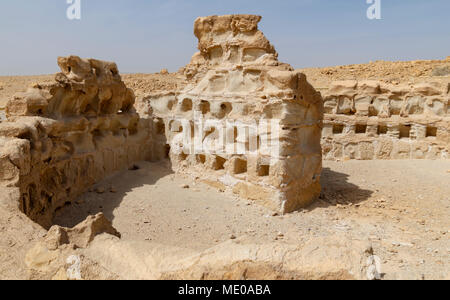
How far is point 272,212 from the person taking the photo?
23.9ft

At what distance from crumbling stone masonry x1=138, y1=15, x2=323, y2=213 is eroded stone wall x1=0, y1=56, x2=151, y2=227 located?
4.28 feet

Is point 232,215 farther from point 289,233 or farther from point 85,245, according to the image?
point 85,245

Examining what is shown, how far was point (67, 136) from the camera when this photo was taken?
7488 mm

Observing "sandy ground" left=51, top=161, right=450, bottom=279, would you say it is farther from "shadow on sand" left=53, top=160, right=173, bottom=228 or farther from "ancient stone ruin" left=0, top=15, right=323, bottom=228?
"ancient stone ruin" left=0, top=15, right=323, bottom=228

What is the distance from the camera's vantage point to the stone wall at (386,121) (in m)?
12.0

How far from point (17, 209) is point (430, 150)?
39.3 feet

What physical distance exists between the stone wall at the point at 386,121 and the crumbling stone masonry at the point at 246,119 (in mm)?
5269

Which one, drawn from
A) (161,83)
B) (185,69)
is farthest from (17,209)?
(161,83)

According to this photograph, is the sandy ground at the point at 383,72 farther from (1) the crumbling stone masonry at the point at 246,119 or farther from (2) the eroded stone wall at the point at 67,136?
(2) the eroded stone wall at the point at 67,136

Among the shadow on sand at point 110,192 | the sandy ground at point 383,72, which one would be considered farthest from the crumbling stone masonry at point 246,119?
the sandy ground at point 383,72

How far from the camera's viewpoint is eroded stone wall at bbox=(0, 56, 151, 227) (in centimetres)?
571

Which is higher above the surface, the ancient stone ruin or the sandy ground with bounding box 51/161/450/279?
the ancient stone ruin

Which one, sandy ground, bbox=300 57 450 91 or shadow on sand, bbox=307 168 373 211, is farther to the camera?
sandy ground, bbox=300 57 450 91

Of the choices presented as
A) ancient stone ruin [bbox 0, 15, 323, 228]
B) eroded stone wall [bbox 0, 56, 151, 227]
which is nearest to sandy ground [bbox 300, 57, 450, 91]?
ancient stone ruin [bbox 0, 15, 323, 228]
